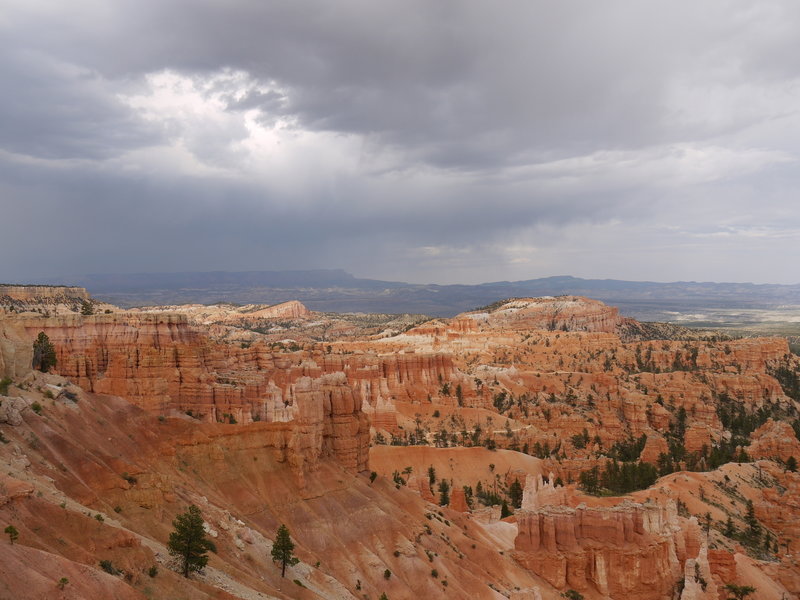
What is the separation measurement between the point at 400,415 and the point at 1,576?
240 feet

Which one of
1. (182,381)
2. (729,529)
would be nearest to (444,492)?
(729,529)

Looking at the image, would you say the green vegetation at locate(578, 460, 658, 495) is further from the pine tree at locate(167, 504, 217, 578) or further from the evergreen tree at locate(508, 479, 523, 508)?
the pine tree at locate(167, 504, 217, 578)

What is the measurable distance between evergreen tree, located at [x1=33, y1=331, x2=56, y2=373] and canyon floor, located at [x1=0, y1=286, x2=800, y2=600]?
64 cm

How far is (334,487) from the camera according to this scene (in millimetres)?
36188

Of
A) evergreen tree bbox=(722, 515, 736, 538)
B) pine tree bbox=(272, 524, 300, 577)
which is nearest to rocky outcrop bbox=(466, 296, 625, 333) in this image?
evergreen tree bbox=(722, 515, 736, 538)

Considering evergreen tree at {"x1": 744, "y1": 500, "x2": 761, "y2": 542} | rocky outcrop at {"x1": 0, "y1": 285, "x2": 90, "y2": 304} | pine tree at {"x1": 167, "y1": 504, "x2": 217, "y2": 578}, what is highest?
rocky outcrop at {"x1": 0, "y1": 285, "x2": 90, "y2": 304}

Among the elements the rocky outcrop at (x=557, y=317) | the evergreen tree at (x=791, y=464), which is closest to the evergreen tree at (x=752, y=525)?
the evergreen tree at (x=791, y=464)

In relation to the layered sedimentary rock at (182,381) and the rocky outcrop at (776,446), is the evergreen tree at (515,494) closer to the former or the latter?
the layered sedimentary rock at (182,381)

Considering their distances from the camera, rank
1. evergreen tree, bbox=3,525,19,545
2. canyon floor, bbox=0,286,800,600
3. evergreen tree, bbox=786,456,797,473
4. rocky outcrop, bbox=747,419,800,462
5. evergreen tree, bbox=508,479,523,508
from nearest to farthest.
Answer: evergreen tree, bbox=3,525,19,545 → canyon floor, bbox=0,286,800,600 → evergreen tree, bbox=508,479,523,508 → evergreen tree, bbox=786,456,797,473 → rocky outcrop, bbox=747,419,800,462

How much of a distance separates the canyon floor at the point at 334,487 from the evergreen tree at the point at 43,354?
64 cm

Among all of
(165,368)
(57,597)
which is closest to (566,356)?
(165,368)

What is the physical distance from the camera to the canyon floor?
2210cm

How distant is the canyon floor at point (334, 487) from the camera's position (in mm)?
22102

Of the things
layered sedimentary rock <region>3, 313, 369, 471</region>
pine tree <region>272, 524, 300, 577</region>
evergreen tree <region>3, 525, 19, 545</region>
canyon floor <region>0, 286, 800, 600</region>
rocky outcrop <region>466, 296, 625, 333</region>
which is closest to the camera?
evergreen tree <region>3, 525, 19, 545</region>
